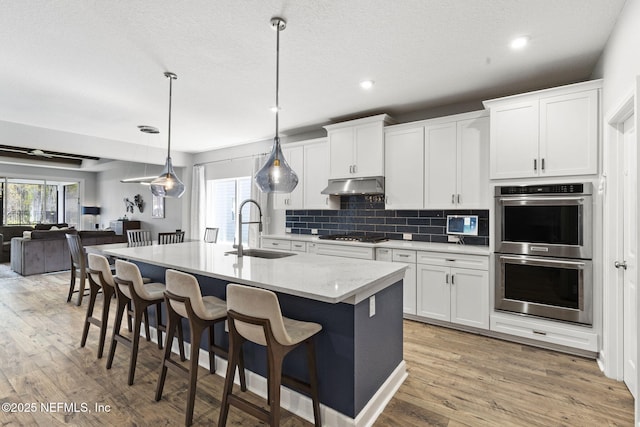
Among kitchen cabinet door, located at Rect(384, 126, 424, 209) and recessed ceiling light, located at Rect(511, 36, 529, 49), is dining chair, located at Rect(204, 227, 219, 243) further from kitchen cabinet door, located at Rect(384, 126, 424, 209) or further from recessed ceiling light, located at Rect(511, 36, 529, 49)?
recessed ceiling light, located at Rect(511, 36, 529, 49)

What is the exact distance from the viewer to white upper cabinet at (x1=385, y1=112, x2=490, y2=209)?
3463 millimetres

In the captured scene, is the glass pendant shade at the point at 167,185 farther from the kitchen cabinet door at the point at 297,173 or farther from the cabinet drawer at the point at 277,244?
the kitchen cabinet door at the point at 297,173

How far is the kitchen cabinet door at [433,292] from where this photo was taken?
342 centimetres

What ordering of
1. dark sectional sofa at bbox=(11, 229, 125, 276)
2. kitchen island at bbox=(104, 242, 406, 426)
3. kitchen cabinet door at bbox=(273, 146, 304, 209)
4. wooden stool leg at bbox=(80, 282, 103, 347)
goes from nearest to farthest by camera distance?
kitchen island at bbox=(104, 242, 406, 426) < wooden stool leg at bbox=(80, 282, 103, 347) < kitchen cabinet door at bbox=(273, 146, 304, 209) < dark sectional sofa at bbox=(11, 229, 125, 276)

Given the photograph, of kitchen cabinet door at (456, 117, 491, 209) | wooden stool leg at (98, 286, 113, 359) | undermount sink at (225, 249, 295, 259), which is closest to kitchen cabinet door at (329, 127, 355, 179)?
kitchen cabinet door at (456, 117, 491, 209)

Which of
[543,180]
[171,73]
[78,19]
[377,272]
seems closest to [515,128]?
[543,180]

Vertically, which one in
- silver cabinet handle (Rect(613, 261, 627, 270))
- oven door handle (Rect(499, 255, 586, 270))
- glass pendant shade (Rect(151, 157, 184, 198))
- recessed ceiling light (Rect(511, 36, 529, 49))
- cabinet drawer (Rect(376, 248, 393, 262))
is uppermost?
recessed ceiling light (Rect(511, 36, 529, 49))

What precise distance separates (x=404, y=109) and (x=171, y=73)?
9.13ft


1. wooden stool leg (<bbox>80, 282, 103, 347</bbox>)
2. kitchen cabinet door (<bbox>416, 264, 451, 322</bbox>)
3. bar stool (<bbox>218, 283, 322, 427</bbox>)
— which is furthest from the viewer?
kitchen cabinet door (<bbox>416, 264, 451, 322</bbox>)

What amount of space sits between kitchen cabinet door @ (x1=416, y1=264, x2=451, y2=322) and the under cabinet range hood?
3.70 ft

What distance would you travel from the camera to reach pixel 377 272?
2.12m

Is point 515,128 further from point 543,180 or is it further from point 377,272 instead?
point 377,272

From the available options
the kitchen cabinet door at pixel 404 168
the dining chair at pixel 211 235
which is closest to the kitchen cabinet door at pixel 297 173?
the dining chair at pixel 211 235

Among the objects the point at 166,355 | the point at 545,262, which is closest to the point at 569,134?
the point at 545,262
